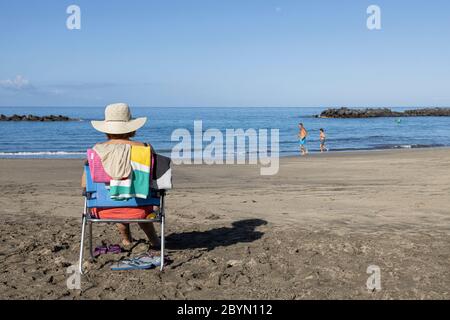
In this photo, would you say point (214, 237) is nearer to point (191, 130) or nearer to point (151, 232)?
point (151, 232)

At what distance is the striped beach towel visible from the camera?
4488 millimetres

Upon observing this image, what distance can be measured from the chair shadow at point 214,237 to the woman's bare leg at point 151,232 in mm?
239

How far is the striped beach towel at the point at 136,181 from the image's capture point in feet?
14.7

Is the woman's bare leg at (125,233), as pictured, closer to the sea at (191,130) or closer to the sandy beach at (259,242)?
the sandy beach at (259,242)

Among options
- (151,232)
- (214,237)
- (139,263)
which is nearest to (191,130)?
(214,237)

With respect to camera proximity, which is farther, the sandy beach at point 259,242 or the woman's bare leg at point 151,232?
the woman's bare leg at point 151,232

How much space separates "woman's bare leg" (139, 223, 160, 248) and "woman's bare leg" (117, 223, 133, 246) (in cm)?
34

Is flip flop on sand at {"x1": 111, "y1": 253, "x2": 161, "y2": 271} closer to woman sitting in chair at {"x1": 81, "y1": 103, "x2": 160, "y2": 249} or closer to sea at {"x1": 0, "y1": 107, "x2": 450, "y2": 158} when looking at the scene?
woman sitting in chair at {"x1": 81, "y1": 103, "x2": 160, "y2": 249}

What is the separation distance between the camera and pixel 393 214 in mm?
7441

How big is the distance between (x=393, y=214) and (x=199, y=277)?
3.94 meters

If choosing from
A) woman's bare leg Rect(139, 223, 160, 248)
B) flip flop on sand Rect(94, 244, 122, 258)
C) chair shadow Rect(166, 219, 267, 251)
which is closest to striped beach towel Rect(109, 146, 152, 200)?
woman's bare leg Rect(139, 223, 160, 248)

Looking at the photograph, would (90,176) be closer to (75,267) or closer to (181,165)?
(75,267)

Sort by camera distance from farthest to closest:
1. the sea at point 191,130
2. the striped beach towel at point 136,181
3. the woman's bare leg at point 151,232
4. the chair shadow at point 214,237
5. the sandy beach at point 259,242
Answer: the sea at point 191,130
the chair shadow at point 214,237
the woman's bare leg at point 151,232
the striped beach towel at point 136,181
the sandy beach at point 259,242

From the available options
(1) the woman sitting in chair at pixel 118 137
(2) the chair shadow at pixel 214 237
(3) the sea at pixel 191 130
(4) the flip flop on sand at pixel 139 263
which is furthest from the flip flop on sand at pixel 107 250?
(3) the sea at pixel 191 130
